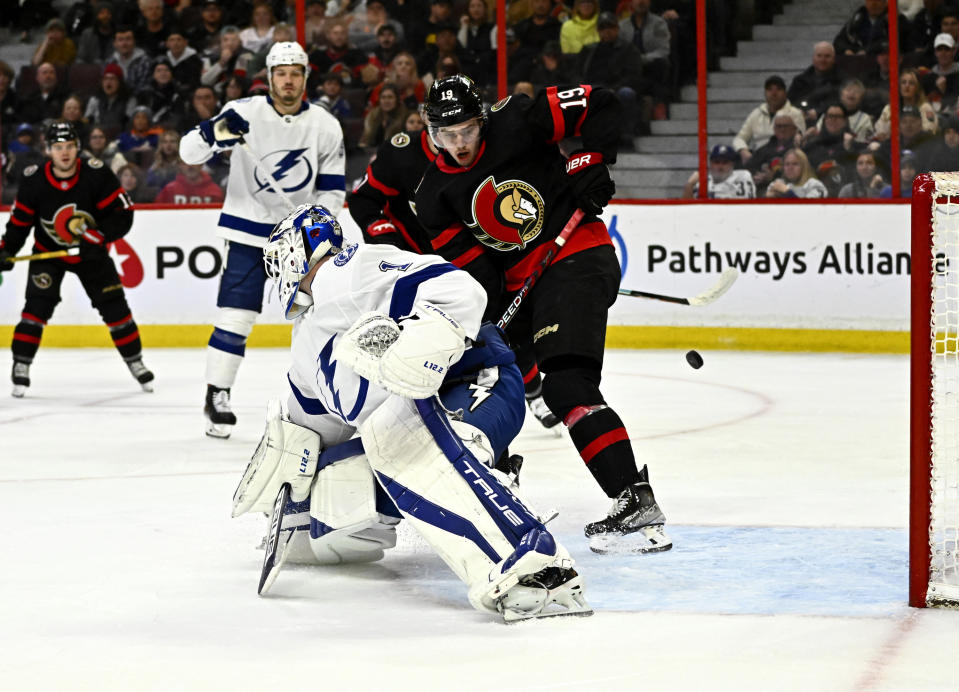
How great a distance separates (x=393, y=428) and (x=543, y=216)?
3.30 feet

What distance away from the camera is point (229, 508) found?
3660 mm

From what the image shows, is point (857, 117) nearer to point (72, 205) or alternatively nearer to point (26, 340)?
point (72, 205)

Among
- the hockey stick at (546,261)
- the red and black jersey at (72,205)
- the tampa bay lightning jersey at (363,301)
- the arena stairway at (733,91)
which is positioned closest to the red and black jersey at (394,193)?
the hockey stick at (546,261)

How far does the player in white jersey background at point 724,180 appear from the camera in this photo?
7574 mm

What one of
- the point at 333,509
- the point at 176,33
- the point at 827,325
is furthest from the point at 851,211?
the point at 333,509

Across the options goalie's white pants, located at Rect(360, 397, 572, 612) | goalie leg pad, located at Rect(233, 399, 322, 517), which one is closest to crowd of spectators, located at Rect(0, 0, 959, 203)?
goalie leg pad, located at Rect(233, 399, 322, 517)

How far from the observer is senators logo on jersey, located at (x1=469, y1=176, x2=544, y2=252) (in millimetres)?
3434

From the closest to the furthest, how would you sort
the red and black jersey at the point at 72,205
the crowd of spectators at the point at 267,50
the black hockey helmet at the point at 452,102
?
1. the black hockey helmet at the point at 452,102
2. the red and black jersey at the point at 72,205
3. the crowd of spectators at the point at 267,50

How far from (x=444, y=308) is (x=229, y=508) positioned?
4.42ft

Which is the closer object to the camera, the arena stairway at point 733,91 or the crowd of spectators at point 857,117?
the crowd of spectators at point 857,117

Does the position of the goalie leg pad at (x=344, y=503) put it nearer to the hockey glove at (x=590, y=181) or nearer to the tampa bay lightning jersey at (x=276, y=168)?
the hockey glove at (x=590, y=181)

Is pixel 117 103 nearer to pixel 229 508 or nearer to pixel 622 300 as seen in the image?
pixel 622 300

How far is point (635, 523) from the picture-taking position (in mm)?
3031

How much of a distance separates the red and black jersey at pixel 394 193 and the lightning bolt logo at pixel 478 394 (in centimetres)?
128
